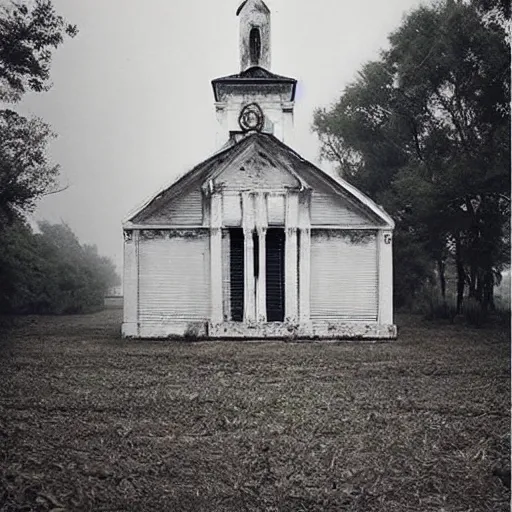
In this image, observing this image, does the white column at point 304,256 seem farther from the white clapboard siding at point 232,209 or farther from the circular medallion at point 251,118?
the circular medallion at point 251,118

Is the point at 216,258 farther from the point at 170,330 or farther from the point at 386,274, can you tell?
the point at 386,274

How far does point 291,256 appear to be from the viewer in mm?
5984

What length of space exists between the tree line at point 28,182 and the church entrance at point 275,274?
3.00 meters

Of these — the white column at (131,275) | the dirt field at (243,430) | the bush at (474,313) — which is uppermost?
the white column at (131,275)

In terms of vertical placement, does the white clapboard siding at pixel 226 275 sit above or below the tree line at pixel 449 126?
below

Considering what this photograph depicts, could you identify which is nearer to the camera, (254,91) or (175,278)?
(175,278)

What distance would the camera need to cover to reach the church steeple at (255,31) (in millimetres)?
3476

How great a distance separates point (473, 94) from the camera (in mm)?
3289

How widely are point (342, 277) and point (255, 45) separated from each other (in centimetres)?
235

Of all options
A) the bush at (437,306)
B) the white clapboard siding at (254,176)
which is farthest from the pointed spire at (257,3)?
the white clapboard siding at (254,176)

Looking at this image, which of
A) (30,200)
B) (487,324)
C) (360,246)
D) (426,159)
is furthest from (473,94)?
(360,246)

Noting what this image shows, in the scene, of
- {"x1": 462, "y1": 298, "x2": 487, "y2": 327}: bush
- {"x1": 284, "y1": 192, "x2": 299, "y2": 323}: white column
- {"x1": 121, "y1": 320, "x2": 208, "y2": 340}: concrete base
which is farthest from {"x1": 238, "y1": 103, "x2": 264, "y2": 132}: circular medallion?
{"x1": 462, "y1": 298, "x2": 487, "y2": 327}: bush

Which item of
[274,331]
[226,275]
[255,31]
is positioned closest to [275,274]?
[226,275]

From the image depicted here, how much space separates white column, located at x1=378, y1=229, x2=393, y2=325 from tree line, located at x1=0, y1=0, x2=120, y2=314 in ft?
8.27
